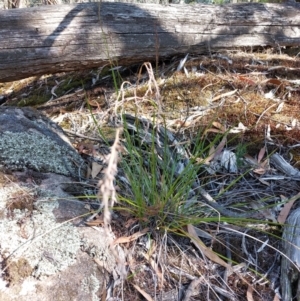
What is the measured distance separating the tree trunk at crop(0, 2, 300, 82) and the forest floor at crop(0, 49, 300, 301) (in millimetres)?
189

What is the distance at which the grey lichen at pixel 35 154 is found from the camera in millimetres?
1800

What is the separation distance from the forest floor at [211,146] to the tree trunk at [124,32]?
19cm

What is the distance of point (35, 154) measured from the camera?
1.88 metres

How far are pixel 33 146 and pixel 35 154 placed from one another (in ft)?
0.19

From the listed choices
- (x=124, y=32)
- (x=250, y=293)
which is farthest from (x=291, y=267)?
(x=124, y=32)

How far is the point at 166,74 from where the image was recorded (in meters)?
3.19

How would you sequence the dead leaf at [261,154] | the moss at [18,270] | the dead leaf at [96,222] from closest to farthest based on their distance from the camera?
1. the moss at [18,270]
2. the dead leaf at [96,222]
3. the dead leaf at [261,154]

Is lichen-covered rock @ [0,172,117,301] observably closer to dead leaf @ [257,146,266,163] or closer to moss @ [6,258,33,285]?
moss @ [6,258,33,285]

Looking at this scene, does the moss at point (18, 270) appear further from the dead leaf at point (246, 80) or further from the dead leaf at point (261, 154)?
the dead leaf at point (246, 80)

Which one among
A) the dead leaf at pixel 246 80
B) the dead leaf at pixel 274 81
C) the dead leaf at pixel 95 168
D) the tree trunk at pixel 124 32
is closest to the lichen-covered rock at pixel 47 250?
the dead leaf at pixel 95 168

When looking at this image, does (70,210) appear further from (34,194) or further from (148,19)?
(148,19)

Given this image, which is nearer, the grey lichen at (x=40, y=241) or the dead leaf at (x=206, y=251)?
the grey lichen at (x=40, y=241)

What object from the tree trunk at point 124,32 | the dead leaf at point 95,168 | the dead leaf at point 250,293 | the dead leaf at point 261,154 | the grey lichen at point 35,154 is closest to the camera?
the dead leaf at point 250,293

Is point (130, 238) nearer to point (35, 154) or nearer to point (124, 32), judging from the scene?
point (35, 154)
